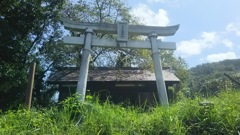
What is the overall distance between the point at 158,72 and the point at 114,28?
2451mm

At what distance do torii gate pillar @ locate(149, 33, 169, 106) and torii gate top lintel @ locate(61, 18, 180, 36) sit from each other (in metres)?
0.28

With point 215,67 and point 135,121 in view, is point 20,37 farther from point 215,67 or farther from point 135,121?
point 215,67

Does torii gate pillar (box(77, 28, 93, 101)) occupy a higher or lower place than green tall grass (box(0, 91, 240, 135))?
higher

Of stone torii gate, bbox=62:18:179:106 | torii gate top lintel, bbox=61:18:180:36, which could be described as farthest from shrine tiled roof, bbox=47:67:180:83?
stone torii gate, bbox=62:18:179:106

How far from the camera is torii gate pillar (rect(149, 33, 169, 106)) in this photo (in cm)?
858

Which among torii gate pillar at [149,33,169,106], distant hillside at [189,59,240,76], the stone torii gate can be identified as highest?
distant hillside at [189,59,240,76]

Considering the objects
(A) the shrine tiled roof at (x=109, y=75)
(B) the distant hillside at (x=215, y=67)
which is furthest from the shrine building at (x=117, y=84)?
(B) the distant hillside at (x=215, y=67)

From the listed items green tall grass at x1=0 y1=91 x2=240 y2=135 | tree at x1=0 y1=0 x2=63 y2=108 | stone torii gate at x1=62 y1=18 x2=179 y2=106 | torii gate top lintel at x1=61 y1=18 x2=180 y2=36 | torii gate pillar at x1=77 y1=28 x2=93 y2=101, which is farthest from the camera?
tree at x1=0 y1=0 x2=63 y2=108

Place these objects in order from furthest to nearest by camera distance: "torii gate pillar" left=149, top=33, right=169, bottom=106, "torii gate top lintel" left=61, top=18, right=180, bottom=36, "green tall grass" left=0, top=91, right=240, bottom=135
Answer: "torii gate top lintel" left=61, top=18, right=180, bottom=36
"torii gate pillar" left=149, top=33, right=169, bottom=106
"green tall grass" left=0, top=91, right=240, bottom=135

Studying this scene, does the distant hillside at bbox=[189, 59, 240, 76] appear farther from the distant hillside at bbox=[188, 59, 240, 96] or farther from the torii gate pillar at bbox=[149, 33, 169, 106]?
the torii gate pillar at bbox=[149, 33, 169, 106]

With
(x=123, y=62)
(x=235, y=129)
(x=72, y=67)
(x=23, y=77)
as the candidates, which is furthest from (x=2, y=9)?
(x=235, y=129)

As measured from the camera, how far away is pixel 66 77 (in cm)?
1466

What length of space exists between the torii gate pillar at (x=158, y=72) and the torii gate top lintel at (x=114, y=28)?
0.28 meters

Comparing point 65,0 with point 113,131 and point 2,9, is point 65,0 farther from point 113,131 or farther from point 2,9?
point 113,131
